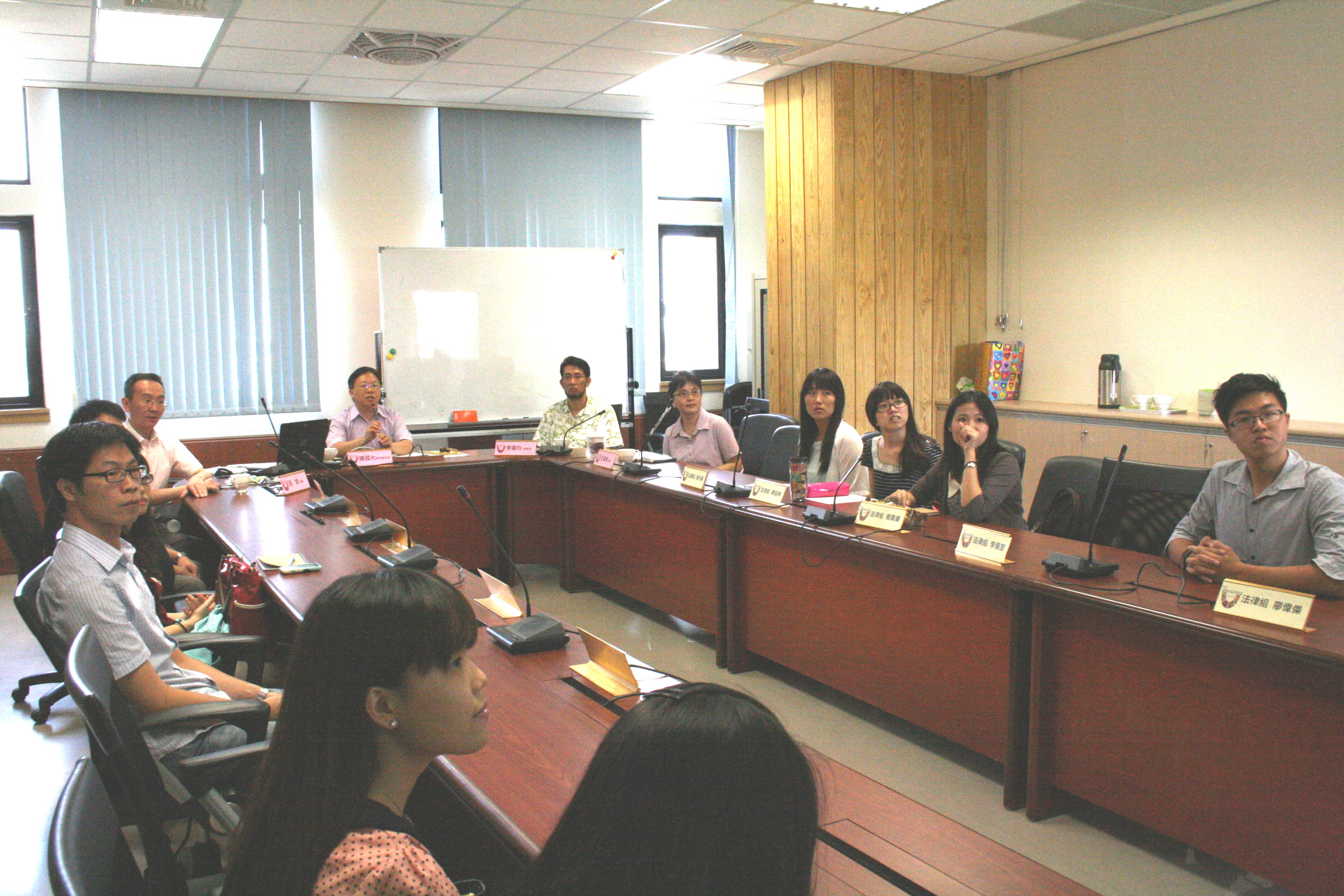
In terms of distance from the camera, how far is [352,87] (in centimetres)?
582

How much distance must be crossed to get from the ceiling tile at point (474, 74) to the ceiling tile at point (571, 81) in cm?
8

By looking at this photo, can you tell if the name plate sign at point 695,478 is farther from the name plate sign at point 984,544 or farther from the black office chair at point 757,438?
the name plate sign at point 984,544

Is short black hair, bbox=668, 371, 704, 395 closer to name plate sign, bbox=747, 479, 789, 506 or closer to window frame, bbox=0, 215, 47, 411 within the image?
name plate sign, bbox=747, 479, 789, 506

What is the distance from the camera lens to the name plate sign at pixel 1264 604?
6.47 ft

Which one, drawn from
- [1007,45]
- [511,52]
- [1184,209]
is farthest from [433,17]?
[1184,209]

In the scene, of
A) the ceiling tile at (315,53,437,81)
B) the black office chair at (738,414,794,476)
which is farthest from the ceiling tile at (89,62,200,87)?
the black office chair at (738,414,794,476)

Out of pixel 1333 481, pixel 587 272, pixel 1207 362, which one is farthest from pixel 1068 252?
pixel 1333 481

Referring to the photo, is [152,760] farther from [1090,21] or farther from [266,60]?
[1090,21]

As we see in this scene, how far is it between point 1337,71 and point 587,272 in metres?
4.24

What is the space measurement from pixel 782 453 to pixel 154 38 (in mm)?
3600

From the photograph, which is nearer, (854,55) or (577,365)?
(577,365)

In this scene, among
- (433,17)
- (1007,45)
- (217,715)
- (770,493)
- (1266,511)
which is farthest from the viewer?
(1007,45)

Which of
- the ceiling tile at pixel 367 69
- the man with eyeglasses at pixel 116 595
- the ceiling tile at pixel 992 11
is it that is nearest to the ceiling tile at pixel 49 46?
the ceiling tile at pixel 367 69

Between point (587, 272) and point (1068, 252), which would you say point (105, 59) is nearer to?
point (587, 272)
